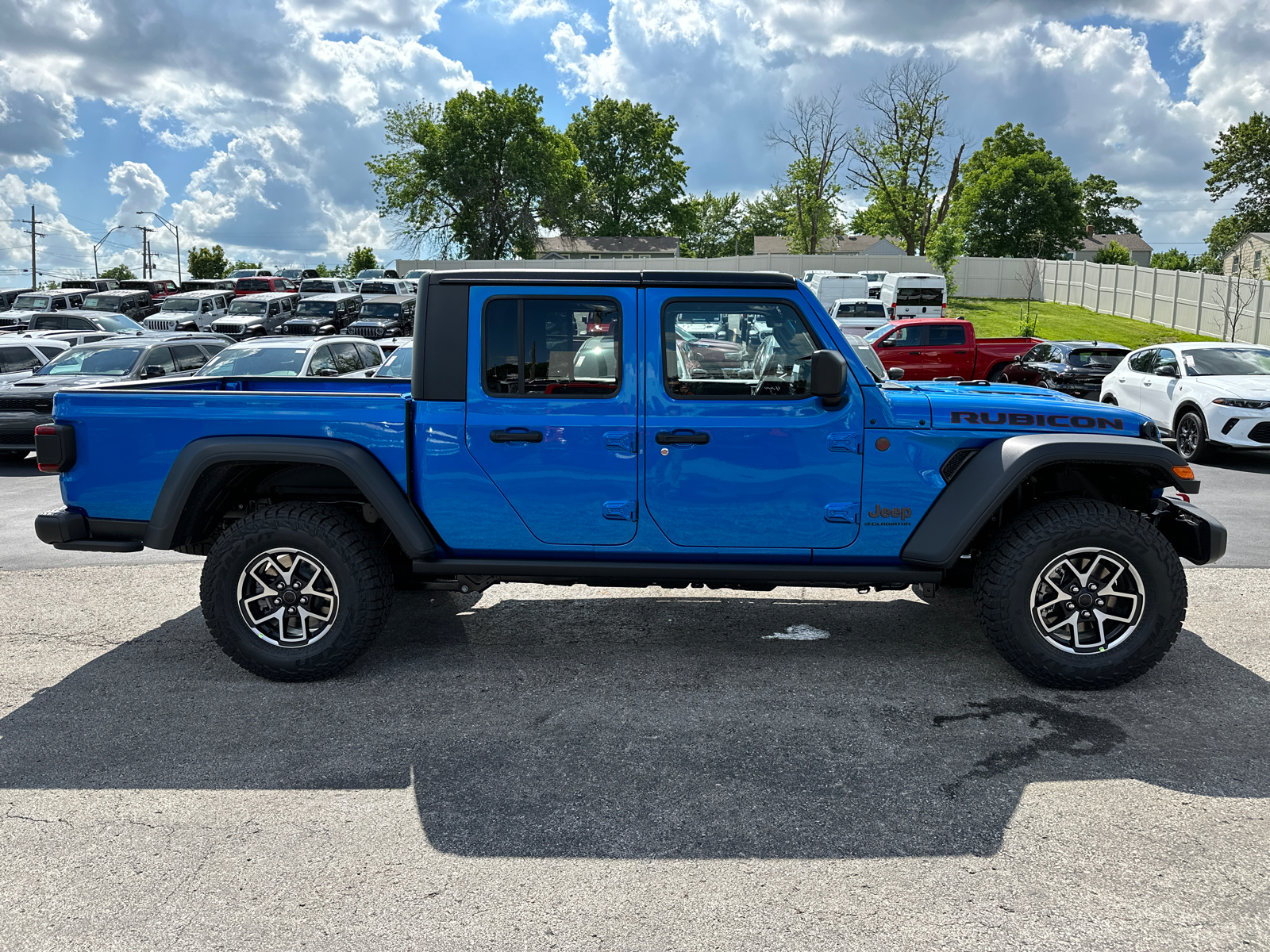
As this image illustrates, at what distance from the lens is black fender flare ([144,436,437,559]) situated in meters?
4.70

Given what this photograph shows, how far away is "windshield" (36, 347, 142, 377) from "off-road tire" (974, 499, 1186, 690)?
43.6 ft

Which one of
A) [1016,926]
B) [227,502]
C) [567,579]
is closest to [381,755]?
[567,579]

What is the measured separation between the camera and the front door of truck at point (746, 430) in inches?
184

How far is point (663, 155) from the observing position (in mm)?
86375

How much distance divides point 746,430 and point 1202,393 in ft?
34.0

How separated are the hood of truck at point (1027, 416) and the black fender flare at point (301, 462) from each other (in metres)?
2.59

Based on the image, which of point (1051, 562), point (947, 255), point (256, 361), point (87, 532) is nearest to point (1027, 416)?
point (1051, 562)

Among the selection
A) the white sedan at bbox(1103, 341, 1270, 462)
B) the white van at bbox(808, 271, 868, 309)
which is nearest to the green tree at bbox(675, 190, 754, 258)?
the white van at bbox(808, 271, 868, 309)

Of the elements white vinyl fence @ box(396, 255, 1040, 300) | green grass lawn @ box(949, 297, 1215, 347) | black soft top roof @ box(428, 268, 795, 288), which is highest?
white vinyl fence @ box(396, 255, 1040, 300)

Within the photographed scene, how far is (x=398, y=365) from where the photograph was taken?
436 inches

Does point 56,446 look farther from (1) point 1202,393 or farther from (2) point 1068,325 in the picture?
(2) point 1068,325

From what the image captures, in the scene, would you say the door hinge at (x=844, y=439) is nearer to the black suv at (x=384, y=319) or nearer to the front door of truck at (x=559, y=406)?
the front door of truck at (x=559, y=406)

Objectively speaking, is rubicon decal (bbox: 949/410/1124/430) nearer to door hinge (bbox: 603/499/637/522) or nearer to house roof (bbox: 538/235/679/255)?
door hinge (bbox: 603/499/637/522)

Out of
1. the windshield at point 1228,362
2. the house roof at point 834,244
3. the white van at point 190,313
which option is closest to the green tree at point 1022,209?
the house roof at point 834,244
